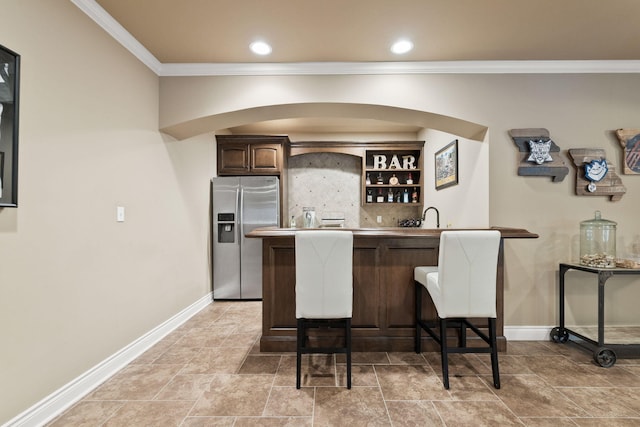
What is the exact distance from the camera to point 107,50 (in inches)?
89.0

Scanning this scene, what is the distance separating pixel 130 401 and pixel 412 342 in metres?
2.13

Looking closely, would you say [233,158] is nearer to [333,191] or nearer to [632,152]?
[333,191]

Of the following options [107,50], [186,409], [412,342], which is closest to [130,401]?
[186,409]

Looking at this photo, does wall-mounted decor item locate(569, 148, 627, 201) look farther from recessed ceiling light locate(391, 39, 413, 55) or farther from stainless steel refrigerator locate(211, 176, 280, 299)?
stainless steel refrigerator locate(211, 176, 280, 299)

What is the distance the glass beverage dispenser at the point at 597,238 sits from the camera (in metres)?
2.69

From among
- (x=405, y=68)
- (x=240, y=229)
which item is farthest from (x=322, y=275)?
(x=240, y=229)

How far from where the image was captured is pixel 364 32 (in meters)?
2.36

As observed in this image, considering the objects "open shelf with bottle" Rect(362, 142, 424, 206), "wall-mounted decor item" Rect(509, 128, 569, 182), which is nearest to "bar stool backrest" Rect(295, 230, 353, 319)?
"wall-mounted decor item" Rect(509, 128, 569, 182)

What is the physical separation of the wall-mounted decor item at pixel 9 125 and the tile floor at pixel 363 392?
4.42 ft

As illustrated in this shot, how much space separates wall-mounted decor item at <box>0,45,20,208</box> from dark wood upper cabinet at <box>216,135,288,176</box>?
9.89 feet

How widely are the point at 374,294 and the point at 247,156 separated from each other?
116 inches

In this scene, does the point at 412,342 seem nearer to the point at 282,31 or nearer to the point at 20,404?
the point at 20,404

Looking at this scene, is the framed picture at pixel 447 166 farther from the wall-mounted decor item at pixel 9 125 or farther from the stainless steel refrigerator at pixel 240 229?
the wall-mounted decor item at pixel 9 125

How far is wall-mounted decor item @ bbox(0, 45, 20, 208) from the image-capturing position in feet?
4.90
